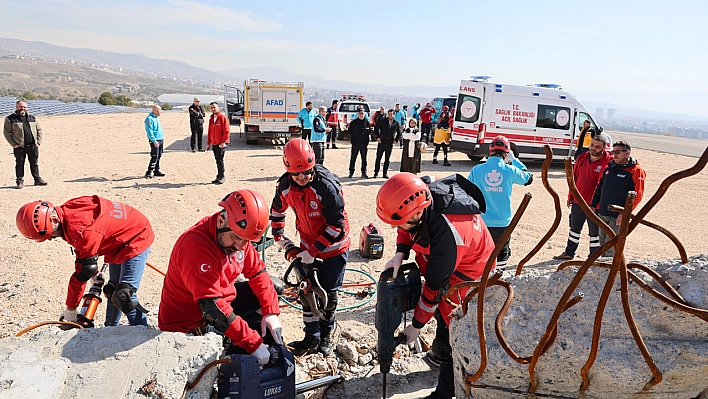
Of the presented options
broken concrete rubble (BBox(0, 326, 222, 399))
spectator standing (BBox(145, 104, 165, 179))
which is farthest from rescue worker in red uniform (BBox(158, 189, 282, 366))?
spectator standing (BBox(145, 104, 165, 179))

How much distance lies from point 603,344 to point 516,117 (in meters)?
13.3

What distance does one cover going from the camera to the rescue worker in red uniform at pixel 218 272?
281cm

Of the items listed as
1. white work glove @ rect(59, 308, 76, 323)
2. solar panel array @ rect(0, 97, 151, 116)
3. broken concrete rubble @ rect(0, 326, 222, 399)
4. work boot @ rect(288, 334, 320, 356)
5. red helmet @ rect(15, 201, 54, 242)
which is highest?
solar panel array @ rect(0, 97, 151, 116)

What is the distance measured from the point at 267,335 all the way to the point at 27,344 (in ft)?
4.82

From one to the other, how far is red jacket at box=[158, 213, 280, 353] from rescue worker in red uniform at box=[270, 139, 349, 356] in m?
0.88

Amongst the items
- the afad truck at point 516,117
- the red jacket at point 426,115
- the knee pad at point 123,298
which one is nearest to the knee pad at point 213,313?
the knee pad at point 123,298

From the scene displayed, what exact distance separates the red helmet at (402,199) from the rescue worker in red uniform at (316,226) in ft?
3.52

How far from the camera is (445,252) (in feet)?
10.2

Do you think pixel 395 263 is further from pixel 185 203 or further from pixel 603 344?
pixel 185 203

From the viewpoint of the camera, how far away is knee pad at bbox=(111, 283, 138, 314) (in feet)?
11.9

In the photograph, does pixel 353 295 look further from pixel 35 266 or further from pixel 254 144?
pixel 254 144

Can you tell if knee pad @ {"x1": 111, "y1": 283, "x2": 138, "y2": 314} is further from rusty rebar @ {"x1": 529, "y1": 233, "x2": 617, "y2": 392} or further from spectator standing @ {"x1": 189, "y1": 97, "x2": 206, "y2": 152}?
spectator standing @ {"x1": 189, "y1": 97, "x2": 206, "y2": 152}

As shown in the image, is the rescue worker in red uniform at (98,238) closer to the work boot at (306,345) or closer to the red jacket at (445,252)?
the work boot at (306,345)

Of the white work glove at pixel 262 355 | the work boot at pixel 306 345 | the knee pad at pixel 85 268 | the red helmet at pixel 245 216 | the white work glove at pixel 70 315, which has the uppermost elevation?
the red helmet at pixel 245 216
